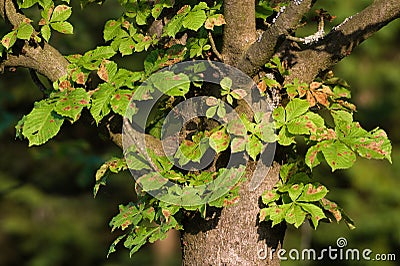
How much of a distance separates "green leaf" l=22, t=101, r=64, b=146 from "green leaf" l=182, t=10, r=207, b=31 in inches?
15.3

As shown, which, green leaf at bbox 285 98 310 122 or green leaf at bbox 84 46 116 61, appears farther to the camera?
green leaf at bbox 84 46 116 61

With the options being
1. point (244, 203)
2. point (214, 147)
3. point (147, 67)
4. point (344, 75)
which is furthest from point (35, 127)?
point (344, 75)

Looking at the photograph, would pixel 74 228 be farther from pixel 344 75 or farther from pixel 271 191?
pixel 271 191

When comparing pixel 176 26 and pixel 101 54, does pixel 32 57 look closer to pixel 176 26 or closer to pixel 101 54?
pixel 101 54

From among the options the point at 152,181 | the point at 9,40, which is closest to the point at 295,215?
the point at 152,181

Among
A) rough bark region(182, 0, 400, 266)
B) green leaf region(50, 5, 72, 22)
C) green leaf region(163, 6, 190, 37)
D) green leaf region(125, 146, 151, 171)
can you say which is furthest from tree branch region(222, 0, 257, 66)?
green leaf region(50, 5, 72, 22)

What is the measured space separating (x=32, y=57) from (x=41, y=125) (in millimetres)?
228

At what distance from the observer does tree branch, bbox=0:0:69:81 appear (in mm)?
1743

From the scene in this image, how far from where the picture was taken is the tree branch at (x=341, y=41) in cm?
155

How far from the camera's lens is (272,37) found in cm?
153

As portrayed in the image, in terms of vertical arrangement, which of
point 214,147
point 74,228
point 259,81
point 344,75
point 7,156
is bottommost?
point 74,228

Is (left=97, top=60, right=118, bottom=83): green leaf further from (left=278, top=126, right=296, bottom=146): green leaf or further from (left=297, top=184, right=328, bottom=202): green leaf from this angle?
(left=297, top=184, right=328, bottom=202): green leaf

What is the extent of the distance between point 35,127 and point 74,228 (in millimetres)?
5824

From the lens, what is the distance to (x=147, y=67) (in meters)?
1.69
